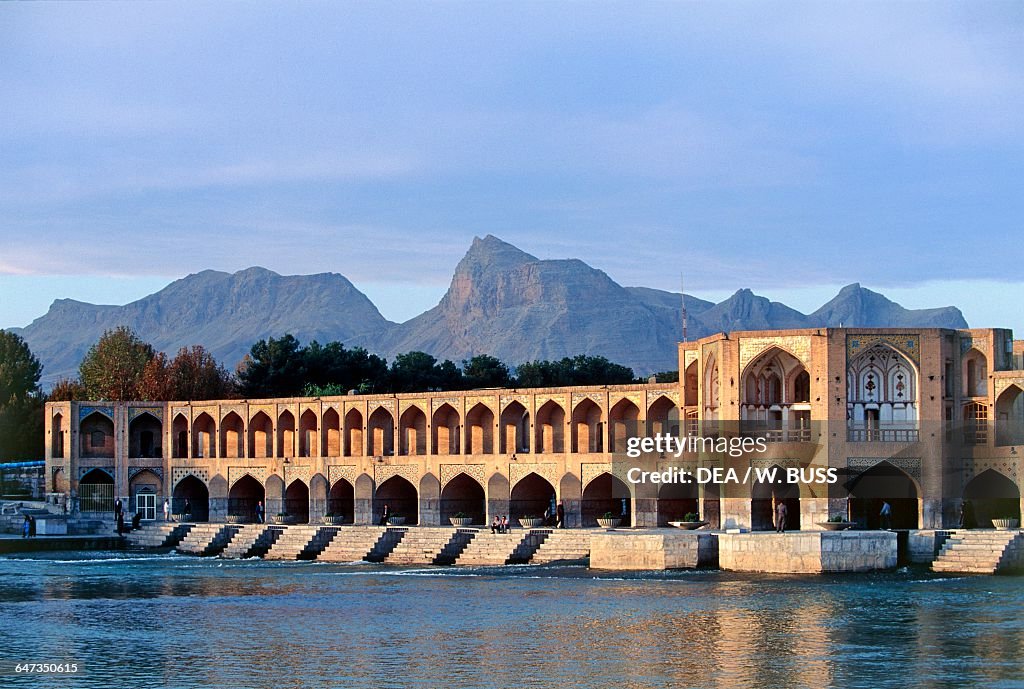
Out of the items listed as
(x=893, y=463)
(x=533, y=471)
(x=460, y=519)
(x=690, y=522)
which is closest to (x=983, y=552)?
(x=893, y=463)

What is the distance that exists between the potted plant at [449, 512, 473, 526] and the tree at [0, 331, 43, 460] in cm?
2525

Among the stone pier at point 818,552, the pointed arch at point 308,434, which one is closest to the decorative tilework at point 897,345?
the stone pier at point 818,552

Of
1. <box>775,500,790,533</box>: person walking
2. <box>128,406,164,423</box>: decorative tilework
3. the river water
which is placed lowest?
the river water

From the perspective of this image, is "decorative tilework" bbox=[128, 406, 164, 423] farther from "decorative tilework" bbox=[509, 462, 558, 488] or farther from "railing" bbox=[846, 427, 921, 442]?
"railing" bbox=[846, 427, 921, 442]

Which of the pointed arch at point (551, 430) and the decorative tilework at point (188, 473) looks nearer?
the pointed arch at point (551, 430)

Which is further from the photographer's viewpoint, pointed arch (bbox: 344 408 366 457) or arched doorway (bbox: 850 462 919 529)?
pointed arch (bbox: 344 408 366 457)

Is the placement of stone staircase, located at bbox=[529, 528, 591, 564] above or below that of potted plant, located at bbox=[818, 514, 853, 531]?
below

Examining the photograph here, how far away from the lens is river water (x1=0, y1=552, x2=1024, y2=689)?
23844 mm

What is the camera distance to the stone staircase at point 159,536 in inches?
1969

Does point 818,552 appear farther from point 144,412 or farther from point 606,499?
point 144,412

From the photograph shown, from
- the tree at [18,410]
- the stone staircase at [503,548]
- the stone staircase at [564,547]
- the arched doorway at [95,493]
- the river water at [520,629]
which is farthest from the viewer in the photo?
the tree at [18,410]

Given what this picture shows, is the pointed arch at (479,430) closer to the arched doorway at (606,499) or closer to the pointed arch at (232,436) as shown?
the arched doorway at (606,499)

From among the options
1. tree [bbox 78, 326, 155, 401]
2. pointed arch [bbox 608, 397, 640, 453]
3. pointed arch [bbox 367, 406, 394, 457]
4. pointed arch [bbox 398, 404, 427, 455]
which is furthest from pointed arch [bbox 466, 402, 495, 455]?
tree [bbox 78, 326, 155, 401]

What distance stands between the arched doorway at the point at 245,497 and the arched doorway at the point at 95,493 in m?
4.19
